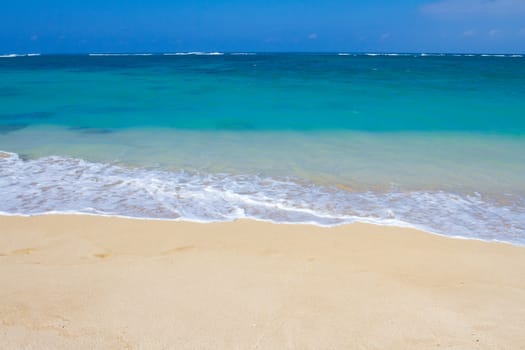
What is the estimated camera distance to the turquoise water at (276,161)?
5418 mm

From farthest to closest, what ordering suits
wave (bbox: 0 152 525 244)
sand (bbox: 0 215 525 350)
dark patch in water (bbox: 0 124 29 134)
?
dark patch in water (bbox: 0 124 29 134) < wave (bbox: 0 152 525 244) < sand (bbox: 0 215 525 350)

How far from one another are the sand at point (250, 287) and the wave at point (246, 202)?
1.12 ft

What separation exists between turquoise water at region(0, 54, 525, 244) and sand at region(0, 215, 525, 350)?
1.76ft

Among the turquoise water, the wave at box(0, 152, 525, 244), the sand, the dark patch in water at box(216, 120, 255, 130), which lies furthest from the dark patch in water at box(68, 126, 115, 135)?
the sand

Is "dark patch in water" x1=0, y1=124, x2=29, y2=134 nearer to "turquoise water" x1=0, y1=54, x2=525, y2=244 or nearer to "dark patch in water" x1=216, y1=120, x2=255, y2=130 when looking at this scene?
"turquoise water" x1=0, y1=54, x2=525, y2=244

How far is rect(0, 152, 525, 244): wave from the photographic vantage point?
16.8 ft

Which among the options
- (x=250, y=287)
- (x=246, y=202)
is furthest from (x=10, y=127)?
(x=250, y=287)

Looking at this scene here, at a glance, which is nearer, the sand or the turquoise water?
the sand

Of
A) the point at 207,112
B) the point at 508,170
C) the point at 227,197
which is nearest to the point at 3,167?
the point at 227,197

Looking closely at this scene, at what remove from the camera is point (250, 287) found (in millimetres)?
3543

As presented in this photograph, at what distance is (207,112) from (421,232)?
9.96 metres

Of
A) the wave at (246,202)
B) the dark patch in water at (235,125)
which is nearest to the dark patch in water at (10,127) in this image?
the wave at (246,202)

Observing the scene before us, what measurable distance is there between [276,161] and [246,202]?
2.35 metres

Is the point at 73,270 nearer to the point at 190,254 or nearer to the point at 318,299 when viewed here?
the point at 190,254
